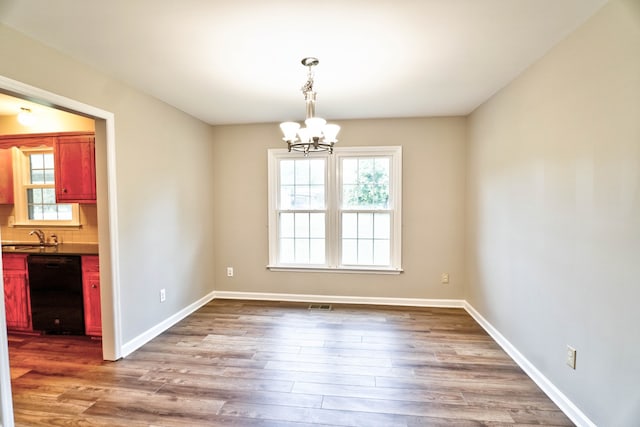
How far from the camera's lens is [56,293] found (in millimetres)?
2908

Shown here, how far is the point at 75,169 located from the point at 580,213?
167 inches

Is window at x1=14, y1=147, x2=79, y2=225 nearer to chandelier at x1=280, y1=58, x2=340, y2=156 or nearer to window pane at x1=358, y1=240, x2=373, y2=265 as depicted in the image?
chandelier at x1=280, y1=58, x2=340, y2=156

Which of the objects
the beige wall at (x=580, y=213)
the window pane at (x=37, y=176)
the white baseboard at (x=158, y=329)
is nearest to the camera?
the beige wall at (x=580, y=213)

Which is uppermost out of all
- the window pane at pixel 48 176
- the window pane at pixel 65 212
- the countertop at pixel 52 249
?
the window pane at pixel 48 176

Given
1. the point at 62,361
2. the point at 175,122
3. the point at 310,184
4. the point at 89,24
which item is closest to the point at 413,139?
the point at 310,184

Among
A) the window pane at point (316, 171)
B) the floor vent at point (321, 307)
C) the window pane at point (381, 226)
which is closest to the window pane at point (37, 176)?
the window pane at point (316, 171)

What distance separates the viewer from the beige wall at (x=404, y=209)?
3.78 meters

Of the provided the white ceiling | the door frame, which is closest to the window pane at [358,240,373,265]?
the white ceiling

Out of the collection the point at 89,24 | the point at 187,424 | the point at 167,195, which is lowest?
the point at 187,424

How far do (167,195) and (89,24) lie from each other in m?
1.76

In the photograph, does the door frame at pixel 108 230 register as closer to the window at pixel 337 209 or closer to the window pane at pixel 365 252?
the window at pixel 337 209

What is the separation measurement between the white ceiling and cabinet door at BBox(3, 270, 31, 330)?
2.30m

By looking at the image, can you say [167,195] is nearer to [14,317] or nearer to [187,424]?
[14,317]

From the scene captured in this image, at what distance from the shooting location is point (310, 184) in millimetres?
4055
